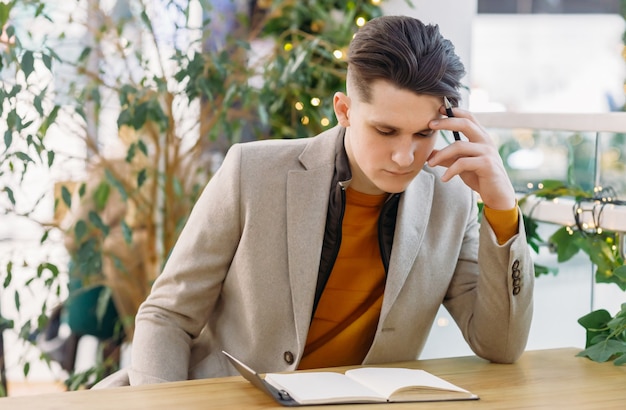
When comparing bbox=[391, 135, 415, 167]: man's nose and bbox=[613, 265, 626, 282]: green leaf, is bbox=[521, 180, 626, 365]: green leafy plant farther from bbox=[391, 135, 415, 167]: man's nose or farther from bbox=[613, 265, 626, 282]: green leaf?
bbox=[391, 135, 415, 167]: man's nose

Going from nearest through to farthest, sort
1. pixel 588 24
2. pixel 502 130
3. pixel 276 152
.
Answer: pixel 276 152 → pixel 502 130 → pixel 588 24

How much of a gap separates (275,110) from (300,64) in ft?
1.01

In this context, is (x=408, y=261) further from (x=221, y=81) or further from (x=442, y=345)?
(x=221, y=81)

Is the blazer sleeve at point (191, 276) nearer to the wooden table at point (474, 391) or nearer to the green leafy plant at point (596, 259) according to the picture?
the wooden table at point (474, 391)

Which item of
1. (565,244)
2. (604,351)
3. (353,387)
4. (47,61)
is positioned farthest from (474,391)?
(47,61)

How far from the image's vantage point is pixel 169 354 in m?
1.87

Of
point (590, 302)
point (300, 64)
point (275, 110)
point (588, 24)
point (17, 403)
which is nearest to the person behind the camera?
point (17, 403)

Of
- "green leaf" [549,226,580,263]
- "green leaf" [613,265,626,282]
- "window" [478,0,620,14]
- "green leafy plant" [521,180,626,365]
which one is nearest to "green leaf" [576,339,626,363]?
"green leafy plant" [521,180,626,365]

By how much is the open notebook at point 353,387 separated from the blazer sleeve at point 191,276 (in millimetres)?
317

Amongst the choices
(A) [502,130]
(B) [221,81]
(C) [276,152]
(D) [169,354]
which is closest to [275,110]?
(B) [221,81]

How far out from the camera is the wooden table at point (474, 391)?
1.49 meters

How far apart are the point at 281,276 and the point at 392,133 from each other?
0.40 metres

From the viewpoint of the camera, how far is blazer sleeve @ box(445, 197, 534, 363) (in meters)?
1.85

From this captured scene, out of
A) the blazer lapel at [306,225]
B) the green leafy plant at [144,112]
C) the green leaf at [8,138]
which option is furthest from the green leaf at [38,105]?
the blazer lapel at [306,225]
